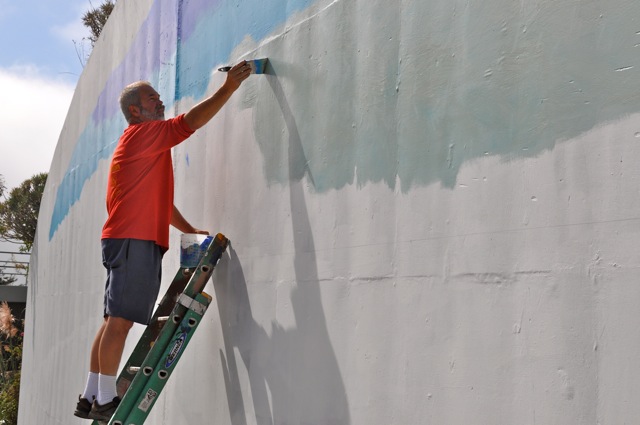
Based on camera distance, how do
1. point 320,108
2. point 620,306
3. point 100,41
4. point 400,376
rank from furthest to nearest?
point 100,41
point 320,108
point 400,376
point 620,306

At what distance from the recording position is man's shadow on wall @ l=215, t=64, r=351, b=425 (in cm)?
308

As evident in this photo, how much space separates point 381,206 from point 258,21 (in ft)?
4.74

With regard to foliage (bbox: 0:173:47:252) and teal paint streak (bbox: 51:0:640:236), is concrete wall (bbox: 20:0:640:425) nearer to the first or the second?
teal paint streak (bbox: 51:0:640:236)

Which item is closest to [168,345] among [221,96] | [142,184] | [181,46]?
[142,184]

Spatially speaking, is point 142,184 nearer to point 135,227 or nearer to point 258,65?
point 135,227

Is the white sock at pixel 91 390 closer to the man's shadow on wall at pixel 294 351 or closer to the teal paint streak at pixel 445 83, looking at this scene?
the man's shadow on wall at pixel 294 351

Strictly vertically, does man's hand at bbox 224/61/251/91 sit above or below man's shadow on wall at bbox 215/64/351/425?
above

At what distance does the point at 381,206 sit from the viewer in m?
2.82

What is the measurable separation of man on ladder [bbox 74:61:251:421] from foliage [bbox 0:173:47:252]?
73.7 ft

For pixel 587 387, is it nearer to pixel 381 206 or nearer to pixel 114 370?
pixel 381 206

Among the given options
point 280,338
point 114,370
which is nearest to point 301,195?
point 280,338

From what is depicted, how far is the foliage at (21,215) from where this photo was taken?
1000 inches

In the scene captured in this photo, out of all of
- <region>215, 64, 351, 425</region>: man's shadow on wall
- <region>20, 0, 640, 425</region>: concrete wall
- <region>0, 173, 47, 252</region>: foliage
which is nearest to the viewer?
<region>20, 0, 640, 425</region>: concrete wall

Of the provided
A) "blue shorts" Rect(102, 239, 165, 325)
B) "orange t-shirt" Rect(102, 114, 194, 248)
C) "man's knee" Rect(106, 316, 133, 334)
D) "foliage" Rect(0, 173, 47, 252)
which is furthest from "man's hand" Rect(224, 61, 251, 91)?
"foliage" Rect(0, 173, 47, 252)
